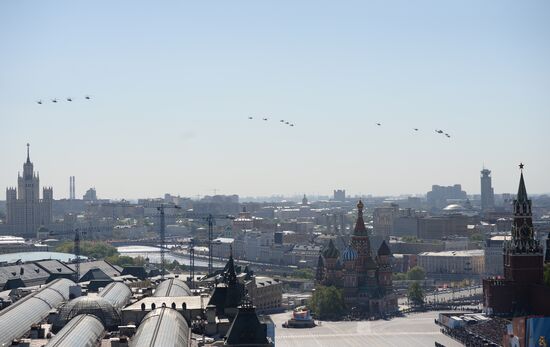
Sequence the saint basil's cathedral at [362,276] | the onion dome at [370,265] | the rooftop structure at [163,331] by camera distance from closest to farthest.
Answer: the rooftop structure at [163,331], the saint basil's cathedral at [362,276], the onion dome at [370,265]

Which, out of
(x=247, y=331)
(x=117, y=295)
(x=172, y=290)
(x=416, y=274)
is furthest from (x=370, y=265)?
(x=247, y=331)

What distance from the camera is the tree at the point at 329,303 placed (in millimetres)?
134250

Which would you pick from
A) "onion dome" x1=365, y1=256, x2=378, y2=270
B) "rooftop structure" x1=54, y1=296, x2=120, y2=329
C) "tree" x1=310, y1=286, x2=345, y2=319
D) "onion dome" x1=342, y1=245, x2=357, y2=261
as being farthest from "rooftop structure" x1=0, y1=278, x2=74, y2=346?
"onion dome" x1=365, y1=256, x2=378, y2=270

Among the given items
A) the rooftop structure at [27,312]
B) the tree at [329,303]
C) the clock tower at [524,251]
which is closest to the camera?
the rooftop structure at [27,312]

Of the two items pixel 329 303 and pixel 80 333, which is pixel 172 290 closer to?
pixel 329 303

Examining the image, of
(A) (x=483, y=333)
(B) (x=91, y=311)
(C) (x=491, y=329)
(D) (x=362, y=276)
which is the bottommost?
(A) (x=483, y=333)

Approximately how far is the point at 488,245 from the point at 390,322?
73.1 meters

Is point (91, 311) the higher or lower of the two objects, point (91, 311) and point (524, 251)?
the lower

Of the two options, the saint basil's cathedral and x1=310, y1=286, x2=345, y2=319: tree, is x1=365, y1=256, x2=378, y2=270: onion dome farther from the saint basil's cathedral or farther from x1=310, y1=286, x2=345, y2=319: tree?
x1=310, y1=286, x2=345, y2=319: tree

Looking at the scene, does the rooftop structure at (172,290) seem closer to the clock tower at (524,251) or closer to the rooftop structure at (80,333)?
the rooftop structure at (80,333)

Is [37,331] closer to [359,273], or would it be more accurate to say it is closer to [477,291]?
[359,273]

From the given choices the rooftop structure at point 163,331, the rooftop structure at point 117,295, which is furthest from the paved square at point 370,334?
the rooftop structure at point 163,331

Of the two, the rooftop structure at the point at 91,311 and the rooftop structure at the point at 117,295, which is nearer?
the rooftop structure at the point at 91,311

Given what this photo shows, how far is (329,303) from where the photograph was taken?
441ft
